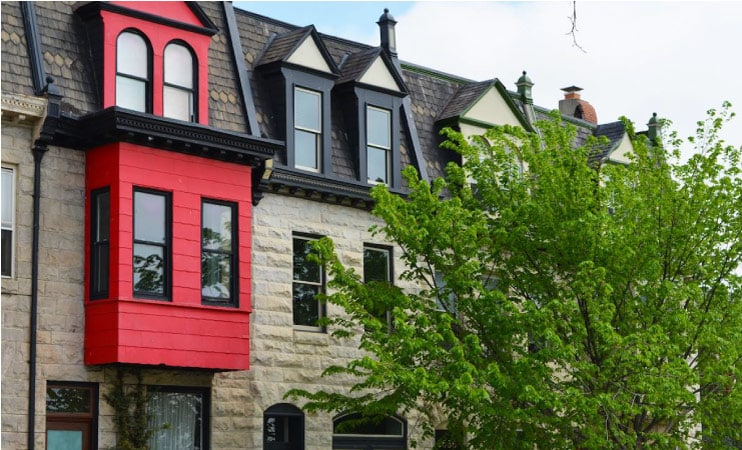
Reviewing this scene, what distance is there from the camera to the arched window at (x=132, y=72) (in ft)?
82.3

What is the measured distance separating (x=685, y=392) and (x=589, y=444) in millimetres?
2012

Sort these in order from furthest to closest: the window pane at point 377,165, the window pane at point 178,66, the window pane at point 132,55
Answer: the window pane at point 377,165 → the window pane at point 178,66 → the window pane at point 132,55

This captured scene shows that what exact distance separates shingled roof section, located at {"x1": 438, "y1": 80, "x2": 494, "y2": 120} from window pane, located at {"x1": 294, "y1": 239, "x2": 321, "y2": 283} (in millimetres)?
6247

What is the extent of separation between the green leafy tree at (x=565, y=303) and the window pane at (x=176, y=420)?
2130mm

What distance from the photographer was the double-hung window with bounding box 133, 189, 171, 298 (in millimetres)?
24391

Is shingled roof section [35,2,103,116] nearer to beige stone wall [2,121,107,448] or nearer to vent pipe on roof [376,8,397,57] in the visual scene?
beige stone wall [2,121,107,448]

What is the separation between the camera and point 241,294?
26031mm

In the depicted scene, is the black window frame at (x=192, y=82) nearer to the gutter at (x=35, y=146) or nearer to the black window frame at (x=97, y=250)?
the black window frame at (x=97, y=250)

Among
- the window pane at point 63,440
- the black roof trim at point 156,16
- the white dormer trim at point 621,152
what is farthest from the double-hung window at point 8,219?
the white dormer trim at point 621,152

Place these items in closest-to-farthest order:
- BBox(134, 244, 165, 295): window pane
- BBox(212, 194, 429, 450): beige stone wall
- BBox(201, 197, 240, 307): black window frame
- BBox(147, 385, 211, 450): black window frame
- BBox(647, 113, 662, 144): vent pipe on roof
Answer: BBox(134, 244, 165, 295): window pane < BBox(147, 385, 211, 450): black window frame < BBox(201, 197, 240, 307): black window frame < BBox(212, 194, 429, 450): beige stone wall < BBox(647, 113, 662, 144): vent pipe on roof

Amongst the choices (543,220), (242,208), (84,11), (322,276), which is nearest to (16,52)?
(84,11)

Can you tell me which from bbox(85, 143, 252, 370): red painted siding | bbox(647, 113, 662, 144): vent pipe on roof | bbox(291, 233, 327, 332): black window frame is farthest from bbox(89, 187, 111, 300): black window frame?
bbox(647, 113, 662, 144): vent pipe on roof

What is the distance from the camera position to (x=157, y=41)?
25.7 m

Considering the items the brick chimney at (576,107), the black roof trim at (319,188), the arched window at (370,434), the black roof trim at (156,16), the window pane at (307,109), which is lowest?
the arched window at (370,434)
